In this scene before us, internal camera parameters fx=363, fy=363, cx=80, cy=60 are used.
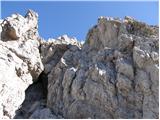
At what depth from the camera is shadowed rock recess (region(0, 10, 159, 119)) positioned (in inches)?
1576

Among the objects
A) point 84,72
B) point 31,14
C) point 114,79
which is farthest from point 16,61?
point 114,79

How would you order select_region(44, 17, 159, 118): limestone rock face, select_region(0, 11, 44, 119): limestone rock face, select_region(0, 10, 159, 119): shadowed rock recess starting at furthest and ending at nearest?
select_region(0, 11, 44, 119): limestone rock face, select_region(0, 10, 159, 119): shadowed rock recess, select_region(44, 17, 159, 118): limestone rock face

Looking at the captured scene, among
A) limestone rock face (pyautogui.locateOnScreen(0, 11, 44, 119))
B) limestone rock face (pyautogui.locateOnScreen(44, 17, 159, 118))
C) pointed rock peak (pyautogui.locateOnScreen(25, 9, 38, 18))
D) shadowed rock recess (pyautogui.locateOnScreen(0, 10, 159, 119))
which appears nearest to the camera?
limestone rock face (pyautogui.locateOnScreen(44, 17, 159, 118))

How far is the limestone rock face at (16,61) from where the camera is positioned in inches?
1721

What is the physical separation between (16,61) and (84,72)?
9.83m

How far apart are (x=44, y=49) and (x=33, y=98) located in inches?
361

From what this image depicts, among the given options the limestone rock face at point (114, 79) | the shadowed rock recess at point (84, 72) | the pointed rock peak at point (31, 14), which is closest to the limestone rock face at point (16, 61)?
the shadowed rock recess at point (84, 72)

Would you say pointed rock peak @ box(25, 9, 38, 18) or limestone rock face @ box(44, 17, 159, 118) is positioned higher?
pointed rock peak @ box(25, 9, 38, 18)

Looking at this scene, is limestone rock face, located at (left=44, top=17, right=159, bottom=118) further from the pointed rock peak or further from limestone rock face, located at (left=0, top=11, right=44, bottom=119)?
the pointed rock peak

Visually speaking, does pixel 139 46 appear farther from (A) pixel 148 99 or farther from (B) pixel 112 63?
(A) pixel 148 99

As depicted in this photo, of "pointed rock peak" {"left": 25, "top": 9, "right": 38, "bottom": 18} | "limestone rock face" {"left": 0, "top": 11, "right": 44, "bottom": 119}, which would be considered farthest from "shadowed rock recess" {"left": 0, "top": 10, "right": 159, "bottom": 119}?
"pointed rock peak" {"left": 25, "top": 9, "right": 38, "bottom": 18}

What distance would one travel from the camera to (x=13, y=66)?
46938 millimetres

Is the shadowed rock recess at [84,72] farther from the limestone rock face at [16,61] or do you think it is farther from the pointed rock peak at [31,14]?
the pointed rock peak at [31,14]

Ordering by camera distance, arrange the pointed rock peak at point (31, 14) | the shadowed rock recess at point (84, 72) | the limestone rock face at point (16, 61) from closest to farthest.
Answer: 1. the shadowed rock recess at point (84, 72)
2. the limestone rock face at point (16, 61)
3. the pointed rock peak at point (31, 14)
